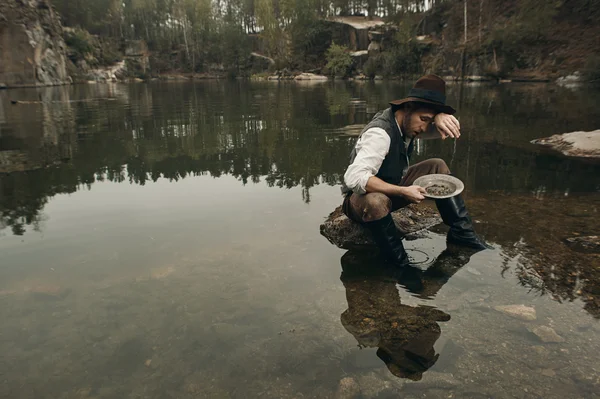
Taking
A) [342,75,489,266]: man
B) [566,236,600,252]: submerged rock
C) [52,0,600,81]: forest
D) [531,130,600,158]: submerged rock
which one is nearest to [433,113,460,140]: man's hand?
[342,75,489,266]: man

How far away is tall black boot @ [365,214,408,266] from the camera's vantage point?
3.93 meters

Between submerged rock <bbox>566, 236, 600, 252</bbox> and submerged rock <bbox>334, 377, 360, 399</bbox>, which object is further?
submerged rock <bbox>566, 236, 600, 252</bbox>

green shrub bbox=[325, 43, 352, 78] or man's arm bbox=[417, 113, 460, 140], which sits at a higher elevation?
green shrub bbox=[325, 43, 352, 78]

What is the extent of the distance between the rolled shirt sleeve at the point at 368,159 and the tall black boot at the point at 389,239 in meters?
0.36

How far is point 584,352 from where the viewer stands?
2.64 m

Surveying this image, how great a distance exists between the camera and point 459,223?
438 centimetres

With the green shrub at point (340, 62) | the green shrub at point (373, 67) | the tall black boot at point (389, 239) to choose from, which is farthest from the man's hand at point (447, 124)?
the green shrub at point (340, 62)

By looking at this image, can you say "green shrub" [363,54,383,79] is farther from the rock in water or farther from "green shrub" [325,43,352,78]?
the rock in water

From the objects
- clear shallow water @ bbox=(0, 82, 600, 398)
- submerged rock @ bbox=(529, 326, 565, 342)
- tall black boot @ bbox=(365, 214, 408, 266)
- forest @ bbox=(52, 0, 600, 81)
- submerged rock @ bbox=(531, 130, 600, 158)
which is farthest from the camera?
forest @ bbox=(52, 0, 600, 81)

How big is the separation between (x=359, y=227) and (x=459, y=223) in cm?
112

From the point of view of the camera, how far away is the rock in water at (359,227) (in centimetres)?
468

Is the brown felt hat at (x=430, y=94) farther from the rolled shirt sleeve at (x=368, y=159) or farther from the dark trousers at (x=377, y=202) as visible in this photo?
the dark trousers at (x=377, y=202)

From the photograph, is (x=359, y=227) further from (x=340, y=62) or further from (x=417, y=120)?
(x=340, y=62)

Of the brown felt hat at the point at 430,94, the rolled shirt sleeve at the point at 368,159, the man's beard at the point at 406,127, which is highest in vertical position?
the brown felt hat at the point at 430,94
